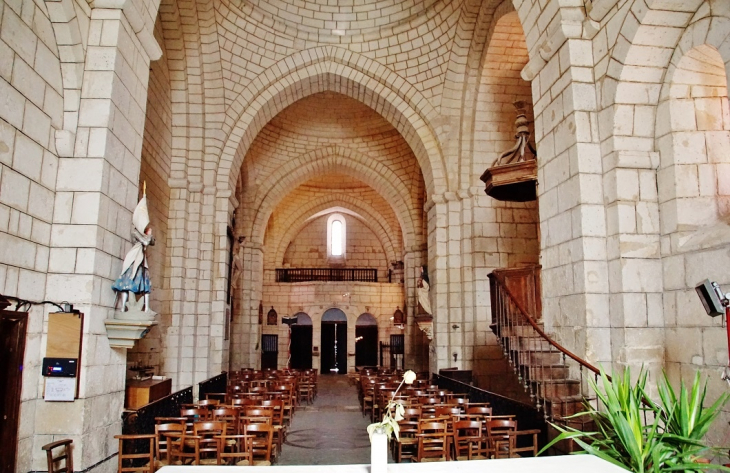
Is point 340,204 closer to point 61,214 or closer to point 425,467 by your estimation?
point 61,214

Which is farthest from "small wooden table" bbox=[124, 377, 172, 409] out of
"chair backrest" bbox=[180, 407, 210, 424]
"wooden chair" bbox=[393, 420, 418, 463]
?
"wooden chair" bbox=[393, 420, 418, 463]

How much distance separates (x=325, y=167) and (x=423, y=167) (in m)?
5.77

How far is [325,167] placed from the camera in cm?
1798

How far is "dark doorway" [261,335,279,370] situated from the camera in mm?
21109

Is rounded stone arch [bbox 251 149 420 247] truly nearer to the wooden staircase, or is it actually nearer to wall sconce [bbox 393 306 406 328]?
wall sconce [bbox 393 306 406 328]

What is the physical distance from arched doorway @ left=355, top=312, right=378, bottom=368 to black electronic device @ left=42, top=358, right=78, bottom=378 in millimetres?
17351

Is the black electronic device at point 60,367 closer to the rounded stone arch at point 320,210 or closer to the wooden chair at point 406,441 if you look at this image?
the wooden chair at point 406,441

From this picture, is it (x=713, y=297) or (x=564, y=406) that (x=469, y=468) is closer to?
(x=713, y=297)

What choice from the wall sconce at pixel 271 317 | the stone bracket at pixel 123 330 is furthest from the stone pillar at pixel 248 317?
the stone bracket at pixel 123 330

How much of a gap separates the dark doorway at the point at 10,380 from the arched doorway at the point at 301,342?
17.2 m

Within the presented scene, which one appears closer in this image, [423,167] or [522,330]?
[522,330]

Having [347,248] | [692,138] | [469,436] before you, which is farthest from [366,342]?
[692,138]

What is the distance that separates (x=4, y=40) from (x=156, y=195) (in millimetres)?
5676

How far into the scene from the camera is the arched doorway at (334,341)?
2205 cm
